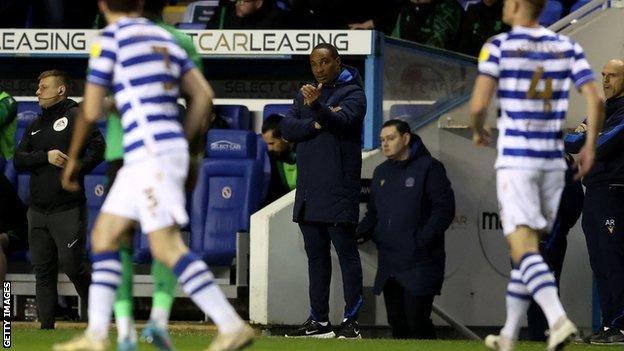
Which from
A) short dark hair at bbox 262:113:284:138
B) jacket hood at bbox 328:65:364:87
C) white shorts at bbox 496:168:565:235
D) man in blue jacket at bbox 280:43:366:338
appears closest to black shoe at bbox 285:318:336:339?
man in blue jacket at bbox 280:43:366:338

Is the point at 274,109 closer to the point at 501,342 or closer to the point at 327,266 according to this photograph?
the point at 327,266

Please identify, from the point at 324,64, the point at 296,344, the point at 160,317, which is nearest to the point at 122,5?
the point at 160,317

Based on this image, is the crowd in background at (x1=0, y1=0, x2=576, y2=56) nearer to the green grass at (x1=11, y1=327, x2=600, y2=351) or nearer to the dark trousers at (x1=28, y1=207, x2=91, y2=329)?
the dark trousers at (x1=28, y1=207, x2=91, y2=329)

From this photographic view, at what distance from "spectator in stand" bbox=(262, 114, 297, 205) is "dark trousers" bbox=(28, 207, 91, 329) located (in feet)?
5.92

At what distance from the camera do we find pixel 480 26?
557 inches

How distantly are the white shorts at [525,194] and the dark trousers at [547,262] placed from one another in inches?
151

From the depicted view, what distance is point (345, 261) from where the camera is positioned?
1077 cm

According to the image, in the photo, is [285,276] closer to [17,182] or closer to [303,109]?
[303,109]

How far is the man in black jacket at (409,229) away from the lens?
36.4 feet

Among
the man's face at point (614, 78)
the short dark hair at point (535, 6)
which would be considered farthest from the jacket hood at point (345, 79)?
the short dark hair at point (535, 6)

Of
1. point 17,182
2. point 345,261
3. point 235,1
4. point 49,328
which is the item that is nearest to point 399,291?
point 345,261

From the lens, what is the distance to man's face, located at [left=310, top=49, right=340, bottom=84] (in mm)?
10625

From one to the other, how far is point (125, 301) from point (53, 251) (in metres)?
4.61

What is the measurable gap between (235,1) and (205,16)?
3.07ft
